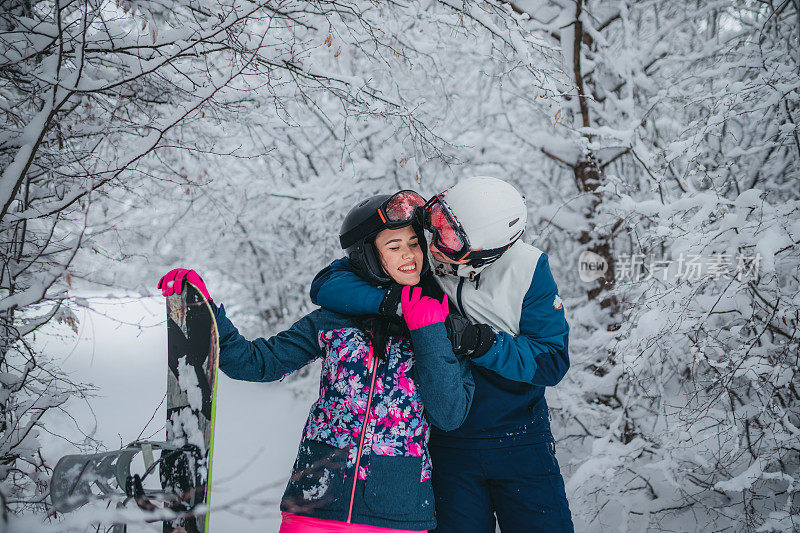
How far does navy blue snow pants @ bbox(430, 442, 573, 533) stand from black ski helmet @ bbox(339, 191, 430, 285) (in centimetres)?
84

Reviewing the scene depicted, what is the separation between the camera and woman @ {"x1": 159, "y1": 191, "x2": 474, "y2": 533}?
5.70ft

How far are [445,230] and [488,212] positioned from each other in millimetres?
191

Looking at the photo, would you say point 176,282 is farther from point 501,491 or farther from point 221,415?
point 221,415

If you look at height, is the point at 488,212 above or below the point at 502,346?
above

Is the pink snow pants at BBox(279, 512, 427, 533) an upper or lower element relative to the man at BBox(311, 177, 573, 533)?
lower

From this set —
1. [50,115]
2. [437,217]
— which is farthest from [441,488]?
[50,115]

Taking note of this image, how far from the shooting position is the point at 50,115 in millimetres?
1719

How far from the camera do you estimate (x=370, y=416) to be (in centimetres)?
182

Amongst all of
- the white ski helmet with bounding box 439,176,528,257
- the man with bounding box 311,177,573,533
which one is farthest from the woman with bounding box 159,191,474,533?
the white ski helmet with bounding box 439,176,528,257

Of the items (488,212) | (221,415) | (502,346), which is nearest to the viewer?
(502,346)

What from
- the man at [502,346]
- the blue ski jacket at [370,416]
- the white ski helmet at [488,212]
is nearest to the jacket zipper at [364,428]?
the blue ski jacket at [370,416]

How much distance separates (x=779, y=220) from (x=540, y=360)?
1.65 m

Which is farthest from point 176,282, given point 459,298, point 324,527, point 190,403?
point 459,298

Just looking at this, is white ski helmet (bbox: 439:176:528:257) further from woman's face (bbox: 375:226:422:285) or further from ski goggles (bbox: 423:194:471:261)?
woman's face (bbox: 375:226:422:285)
